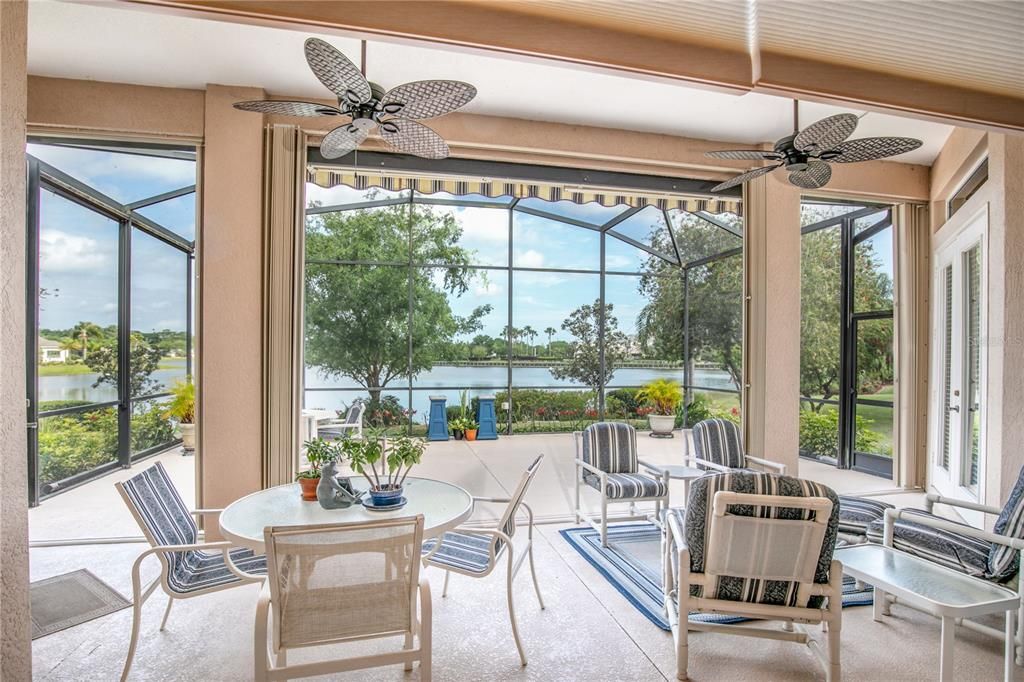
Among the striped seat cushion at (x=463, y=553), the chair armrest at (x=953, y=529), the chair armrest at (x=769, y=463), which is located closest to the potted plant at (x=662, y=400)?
the chair armrest at (x=769, y=463)

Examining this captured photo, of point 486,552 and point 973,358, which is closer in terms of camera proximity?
point 486,552

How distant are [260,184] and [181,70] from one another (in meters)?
0.82

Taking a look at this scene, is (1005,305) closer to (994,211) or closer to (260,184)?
(994,211)

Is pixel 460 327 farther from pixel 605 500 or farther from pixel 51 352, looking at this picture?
pixel 605 500

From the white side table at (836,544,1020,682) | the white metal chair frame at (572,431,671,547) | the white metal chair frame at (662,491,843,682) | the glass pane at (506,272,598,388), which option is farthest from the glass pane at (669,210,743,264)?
the white metal chair frame at (662,491,843,682)

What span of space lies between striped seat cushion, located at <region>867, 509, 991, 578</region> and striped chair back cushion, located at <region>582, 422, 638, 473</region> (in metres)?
1.75

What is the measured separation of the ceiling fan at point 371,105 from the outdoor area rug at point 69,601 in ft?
8.87

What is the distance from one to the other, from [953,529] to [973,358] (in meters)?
2.35

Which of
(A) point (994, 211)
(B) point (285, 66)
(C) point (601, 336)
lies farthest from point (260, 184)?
(C) point (601, 336)

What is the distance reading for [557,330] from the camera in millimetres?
9414

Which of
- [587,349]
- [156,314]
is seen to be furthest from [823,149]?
[156,314]

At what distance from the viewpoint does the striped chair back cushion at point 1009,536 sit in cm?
241

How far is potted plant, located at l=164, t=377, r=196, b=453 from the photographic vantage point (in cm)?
688

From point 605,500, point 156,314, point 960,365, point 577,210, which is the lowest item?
point 605,500
